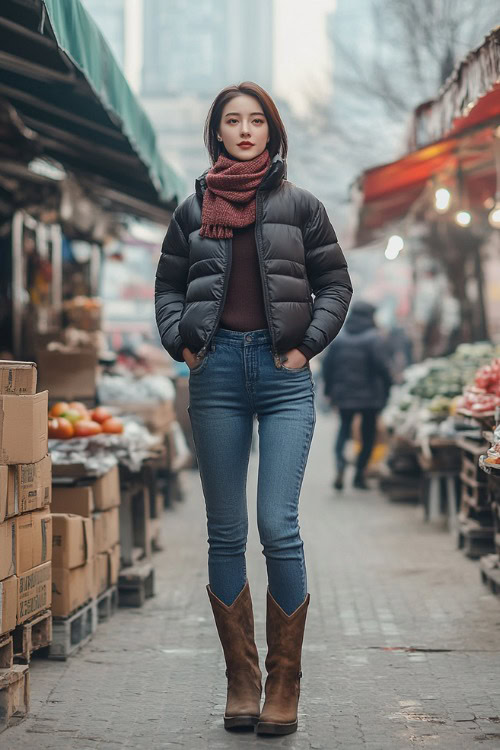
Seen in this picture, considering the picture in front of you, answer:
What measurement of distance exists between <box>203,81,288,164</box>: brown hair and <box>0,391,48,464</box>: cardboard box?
118 cm

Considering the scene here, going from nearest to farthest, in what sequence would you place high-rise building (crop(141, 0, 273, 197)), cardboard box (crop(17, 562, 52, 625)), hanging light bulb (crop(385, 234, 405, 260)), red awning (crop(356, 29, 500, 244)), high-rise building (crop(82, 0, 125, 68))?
cardboard box (crop(17, 562, 52, 625)) < red awning (crop(356, 29, 500, 244)) < hanging light bulb (crop(385, 234, 405, 260)) < high-rise building (crop(82, 0, 125, 68)) < high-rise building (crop(141, 0, 273, 197))

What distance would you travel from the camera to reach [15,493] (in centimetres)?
444

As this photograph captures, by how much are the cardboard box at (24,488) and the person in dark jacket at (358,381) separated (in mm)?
8089

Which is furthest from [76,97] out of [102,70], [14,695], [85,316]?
[85,316]

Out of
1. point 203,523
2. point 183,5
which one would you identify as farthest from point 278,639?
point 183,5

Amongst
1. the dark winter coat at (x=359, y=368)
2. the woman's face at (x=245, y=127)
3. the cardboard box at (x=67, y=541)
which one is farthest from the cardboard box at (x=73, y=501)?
the dark winter coat at (x=359, y=368)

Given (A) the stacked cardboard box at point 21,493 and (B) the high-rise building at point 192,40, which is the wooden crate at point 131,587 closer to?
(A) the stacked cardboard box at point 21,493

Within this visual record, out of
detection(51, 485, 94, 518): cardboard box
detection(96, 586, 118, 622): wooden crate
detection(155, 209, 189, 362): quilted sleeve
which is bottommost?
detection(96, 586, 118, 622): wooden crate

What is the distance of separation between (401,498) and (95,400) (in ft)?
12.4

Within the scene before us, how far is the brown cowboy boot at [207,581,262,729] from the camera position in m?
4.20

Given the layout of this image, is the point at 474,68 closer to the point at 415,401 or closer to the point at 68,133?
the point at 68,133

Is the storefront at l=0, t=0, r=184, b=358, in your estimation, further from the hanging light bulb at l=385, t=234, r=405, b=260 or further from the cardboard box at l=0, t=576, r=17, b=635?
the cardboard box at l=0, t=576, r=17, b=635

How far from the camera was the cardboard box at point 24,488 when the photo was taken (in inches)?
169

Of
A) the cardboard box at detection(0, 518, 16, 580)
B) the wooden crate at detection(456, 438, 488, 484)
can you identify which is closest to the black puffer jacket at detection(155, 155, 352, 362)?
the cardboard box at detection(0, 518, 16, 580)
